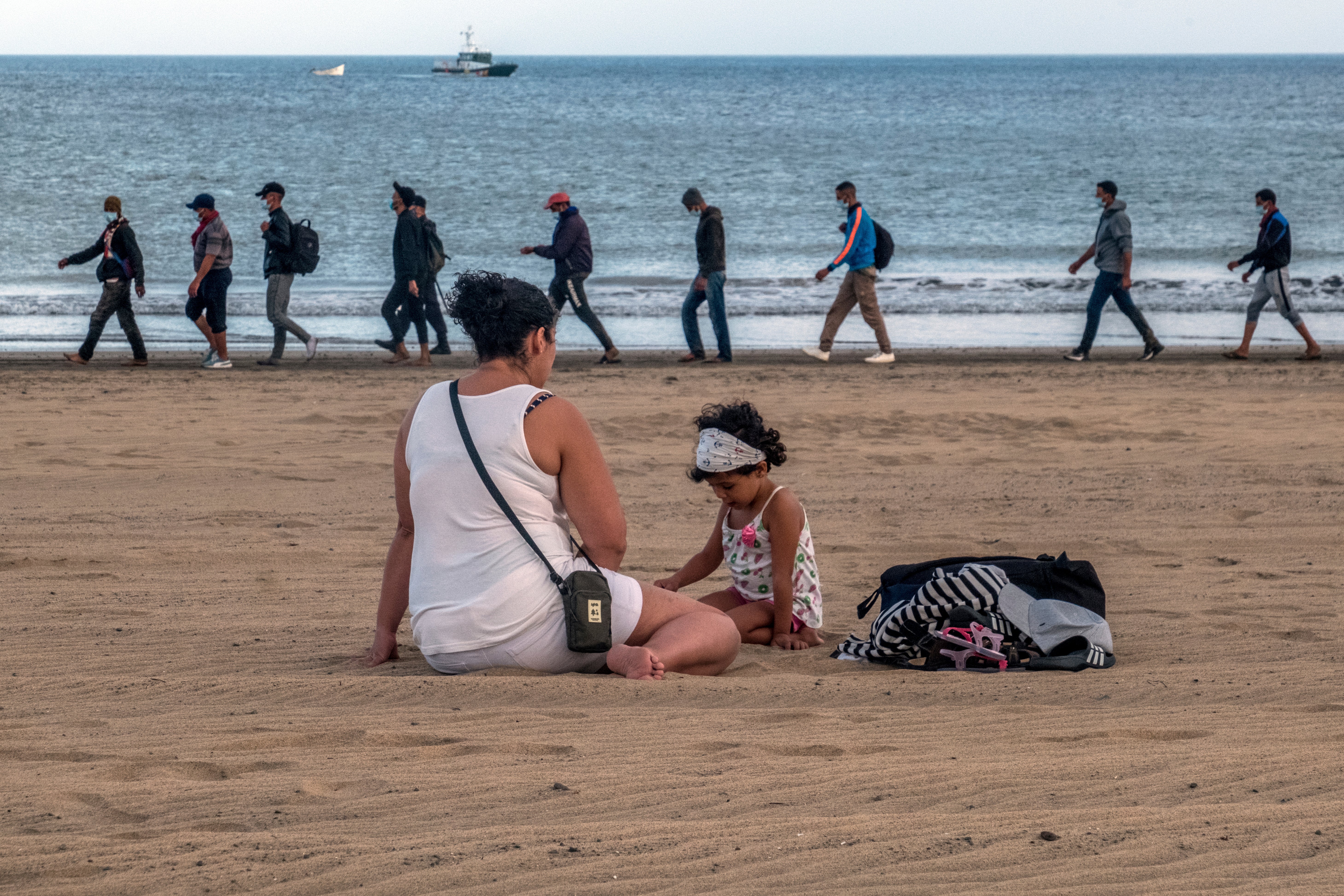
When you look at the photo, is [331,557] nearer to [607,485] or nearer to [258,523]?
[258,523]

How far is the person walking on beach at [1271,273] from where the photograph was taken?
12359mm

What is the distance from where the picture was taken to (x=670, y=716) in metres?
3.67

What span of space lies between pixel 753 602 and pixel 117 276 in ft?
29.5

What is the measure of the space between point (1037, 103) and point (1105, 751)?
107m

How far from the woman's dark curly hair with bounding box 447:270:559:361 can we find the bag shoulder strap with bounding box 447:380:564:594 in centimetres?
16

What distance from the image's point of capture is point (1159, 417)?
9.79 metres

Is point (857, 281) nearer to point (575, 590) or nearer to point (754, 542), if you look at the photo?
point (754, 542)

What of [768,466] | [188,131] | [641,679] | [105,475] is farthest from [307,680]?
[188,131]

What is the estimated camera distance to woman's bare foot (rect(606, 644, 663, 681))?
12.9 feet

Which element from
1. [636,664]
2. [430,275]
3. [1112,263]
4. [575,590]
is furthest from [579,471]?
[1112,263]

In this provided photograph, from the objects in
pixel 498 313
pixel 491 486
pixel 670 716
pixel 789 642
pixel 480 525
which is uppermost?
pixel 498 313

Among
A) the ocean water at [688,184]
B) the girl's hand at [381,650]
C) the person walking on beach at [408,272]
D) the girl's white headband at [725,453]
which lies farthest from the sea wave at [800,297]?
the girl's hand at [381,650]

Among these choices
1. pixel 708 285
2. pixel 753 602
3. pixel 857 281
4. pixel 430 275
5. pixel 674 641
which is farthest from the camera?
pixel 857 281

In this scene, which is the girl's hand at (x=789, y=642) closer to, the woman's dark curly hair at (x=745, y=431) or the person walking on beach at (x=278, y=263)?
the woman's dark curly hair at (x=745, y=431)
